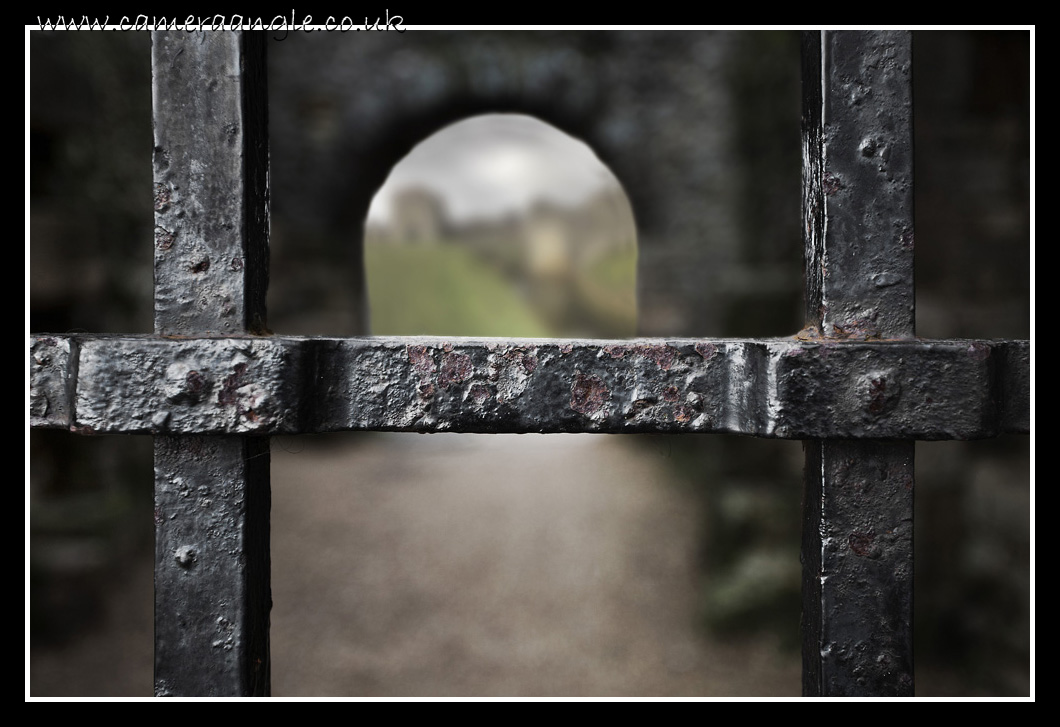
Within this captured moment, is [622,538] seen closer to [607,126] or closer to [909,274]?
[607,126]

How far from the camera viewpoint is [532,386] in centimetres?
66

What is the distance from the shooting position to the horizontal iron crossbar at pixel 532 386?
641 millimetres

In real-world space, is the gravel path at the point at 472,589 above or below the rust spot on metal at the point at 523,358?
below

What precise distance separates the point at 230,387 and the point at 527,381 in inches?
11.2

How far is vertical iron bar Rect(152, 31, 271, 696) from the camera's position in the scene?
0.67m

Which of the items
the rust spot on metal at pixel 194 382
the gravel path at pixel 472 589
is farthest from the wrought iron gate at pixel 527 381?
the gravel path at pixel 472 589

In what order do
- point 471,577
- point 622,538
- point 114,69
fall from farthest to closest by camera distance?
point 622,538 → point 471,577 → point 114,69

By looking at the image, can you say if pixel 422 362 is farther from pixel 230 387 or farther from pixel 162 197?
pixel 162 197

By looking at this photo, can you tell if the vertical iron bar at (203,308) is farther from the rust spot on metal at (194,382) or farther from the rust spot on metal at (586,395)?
→ the rust spot on metal at (586,395)

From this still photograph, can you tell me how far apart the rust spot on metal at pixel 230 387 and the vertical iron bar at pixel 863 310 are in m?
0.57

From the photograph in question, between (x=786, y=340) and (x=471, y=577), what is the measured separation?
6.87 feet

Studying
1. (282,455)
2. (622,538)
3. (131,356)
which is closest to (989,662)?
(622,538)

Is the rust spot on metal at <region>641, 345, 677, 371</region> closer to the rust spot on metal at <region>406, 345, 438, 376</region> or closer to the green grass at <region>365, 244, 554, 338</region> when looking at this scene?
the rust spot on metal at <region>406, 345, 438, 376</region>

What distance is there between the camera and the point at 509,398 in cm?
66
